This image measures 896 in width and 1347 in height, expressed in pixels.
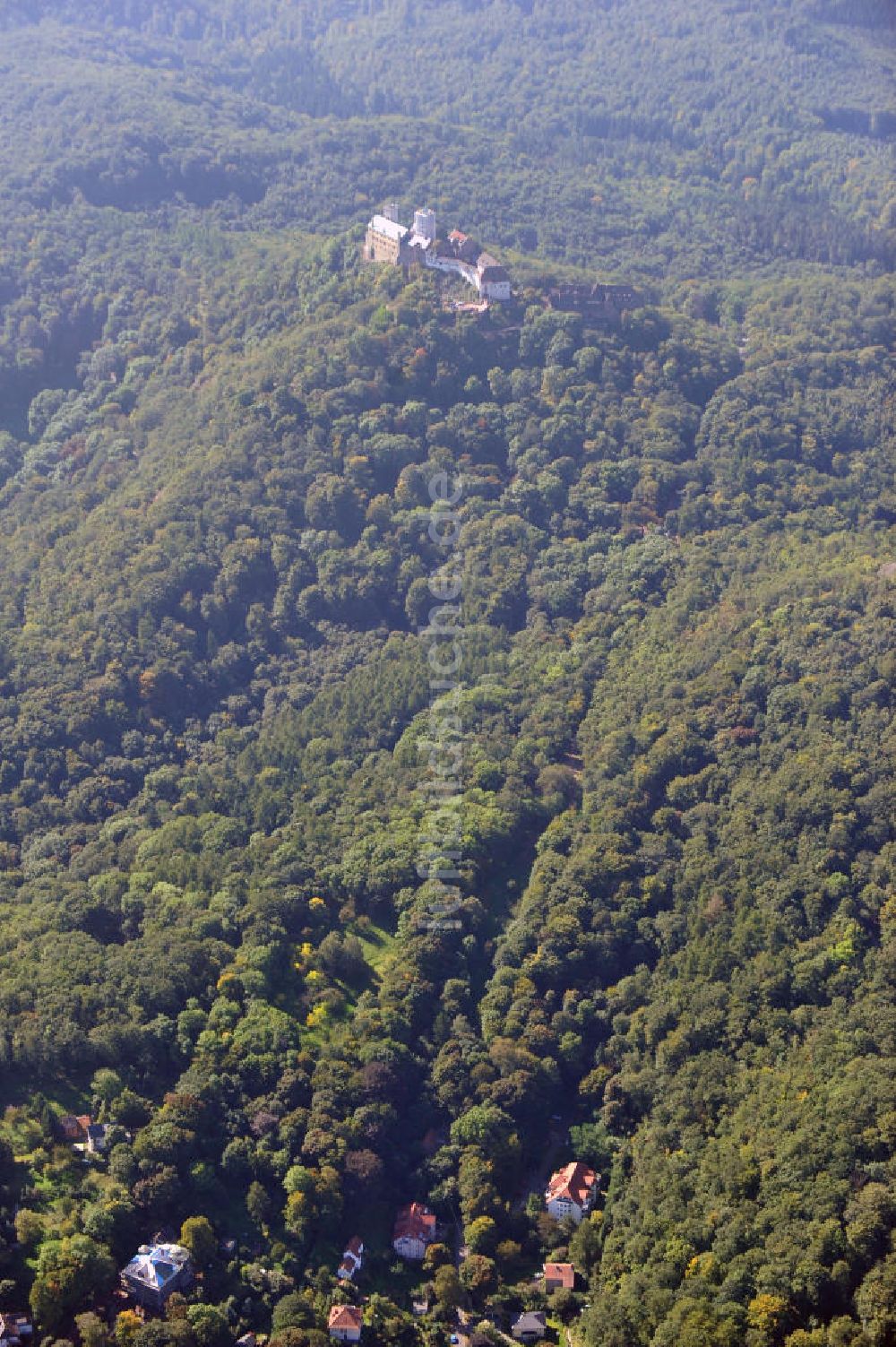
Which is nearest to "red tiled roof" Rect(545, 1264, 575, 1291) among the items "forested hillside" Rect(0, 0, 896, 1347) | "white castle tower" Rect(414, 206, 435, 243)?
"forested hillside" Rect(0, 0, 896, 1347)

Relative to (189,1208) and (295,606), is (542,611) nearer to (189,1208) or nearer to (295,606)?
(295,606)

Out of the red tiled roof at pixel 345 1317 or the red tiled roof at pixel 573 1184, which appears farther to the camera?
the red tiled roof at pixel 573 1184

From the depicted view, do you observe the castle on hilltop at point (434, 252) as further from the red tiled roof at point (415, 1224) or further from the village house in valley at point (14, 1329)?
the village house in valley at point (14, 1329)

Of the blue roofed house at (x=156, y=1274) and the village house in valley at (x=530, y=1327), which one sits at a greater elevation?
the blue roofed house at (x=156, y=1274)

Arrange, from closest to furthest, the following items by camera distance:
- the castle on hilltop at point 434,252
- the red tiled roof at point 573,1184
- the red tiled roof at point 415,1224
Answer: the red tiled roof at point 415,1224 → the red tiled roof at point 573,1184 → the castle on hilltop at point 434,252

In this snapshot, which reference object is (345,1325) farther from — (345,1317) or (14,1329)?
(14,1329)

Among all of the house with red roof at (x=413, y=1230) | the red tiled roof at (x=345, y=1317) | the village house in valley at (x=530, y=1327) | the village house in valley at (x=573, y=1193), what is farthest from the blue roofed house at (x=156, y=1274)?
the village house in valley at (x=573, y=1193)

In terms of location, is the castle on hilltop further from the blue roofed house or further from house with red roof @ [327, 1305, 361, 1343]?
house with red roof @ [327, 1305, 361, 1343]

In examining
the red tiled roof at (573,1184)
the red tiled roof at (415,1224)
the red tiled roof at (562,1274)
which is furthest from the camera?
the red tiled roof at (573,1184)
